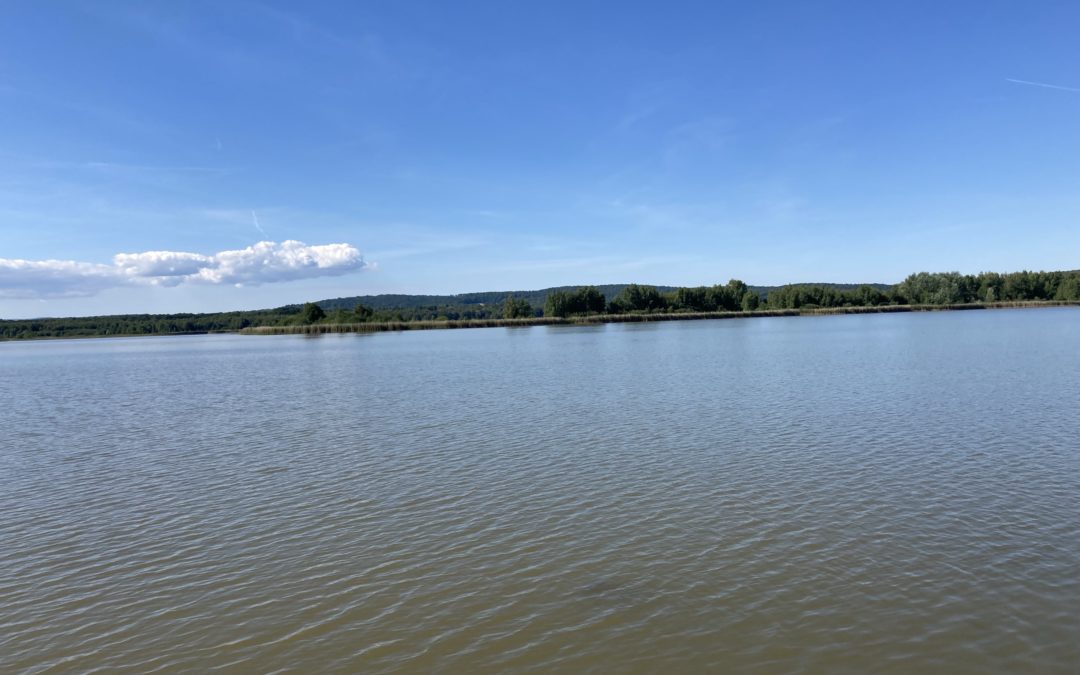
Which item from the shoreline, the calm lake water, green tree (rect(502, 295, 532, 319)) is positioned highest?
green tree (rect(502, 295, 532, 319))

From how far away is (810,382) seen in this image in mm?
28625

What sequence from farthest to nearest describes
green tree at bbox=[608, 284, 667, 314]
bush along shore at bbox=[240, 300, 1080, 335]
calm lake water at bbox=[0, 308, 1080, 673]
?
1. green tree at bbox=[608, 284, 667, 314]
2. bush along shore at bbox=[240, 300, 1080, 335]
3. calm lake water at bbox=[0, 308, 1080, 673]

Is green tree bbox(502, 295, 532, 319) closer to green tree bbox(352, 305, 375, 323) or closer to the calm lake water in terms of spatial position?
green tree bbox(352, 305, 375, 323)

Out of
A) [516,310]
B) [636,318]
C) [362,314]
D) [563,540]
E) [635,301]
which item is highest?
[635,301]

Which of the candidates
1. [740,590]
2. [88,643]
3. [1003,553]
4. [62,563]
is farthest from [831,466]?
[62,563]

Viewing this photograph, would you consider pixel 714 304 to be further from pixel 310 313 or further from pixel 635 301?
pixel 310 313

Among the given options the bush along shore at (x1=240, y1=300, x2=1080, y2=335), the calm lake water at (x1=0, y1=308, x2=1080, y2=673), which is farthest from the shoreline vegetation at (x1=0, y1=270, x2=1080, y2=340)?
the calm lake water at (x1=0, y1=308, x2=1080, y2=673)

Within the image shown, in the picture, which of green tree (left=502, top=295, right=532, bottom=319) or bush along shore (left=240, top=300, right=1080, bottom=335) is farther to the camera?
green tree (left=502, top=295, right=532, bottom=319)

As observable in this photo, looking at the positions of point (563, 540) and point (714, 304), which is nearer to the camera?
point (563, 540)

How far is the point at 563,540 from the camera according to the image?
34.2 ft

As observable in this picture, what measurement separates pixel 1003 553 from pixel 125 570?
13045 millimetres

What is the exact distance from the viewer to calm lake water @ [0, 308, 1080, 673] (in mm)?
7258

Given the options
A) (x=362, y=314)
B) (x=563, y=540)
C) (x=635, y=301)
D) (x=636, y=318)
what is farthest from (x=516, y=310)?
(x=563, y=540)

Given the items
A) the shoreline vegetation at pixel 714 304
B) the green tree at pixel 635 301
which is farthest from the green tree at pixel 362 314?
the green tree at pixel 635 301
